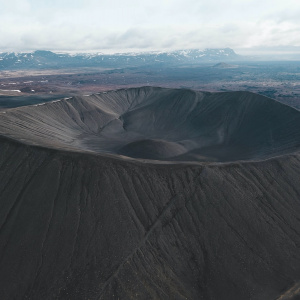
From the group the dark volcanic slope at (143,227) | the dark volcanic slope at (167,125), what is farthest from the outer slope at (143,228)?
the dark volcanic slope at (167,125)

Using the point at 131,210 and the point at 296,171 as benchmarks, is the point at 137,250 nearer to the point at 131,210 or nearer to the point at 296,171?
the point at 131,210

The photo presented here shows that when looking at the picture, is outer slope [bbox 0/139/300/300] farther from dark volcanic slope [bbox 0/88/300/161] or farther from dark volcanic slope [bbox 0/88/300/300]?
dark volcanic slope [bbox 0/88/300/161]

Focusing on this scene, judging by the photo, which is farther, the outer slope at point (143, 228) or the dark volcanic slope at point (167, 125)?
the dark volcanic slope at point (167, 125)

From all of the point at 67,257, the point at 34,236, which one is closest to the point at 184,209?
the point at 67,257

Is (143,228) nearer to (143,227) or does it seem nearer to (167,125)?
(143,227)

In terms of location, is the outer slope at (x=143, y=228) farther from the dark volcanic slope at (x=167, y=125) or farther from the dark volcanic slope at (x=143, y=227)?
the dark volcanic slope at (x=167, y=125)

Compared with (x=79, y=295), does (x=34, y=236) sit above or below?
above
